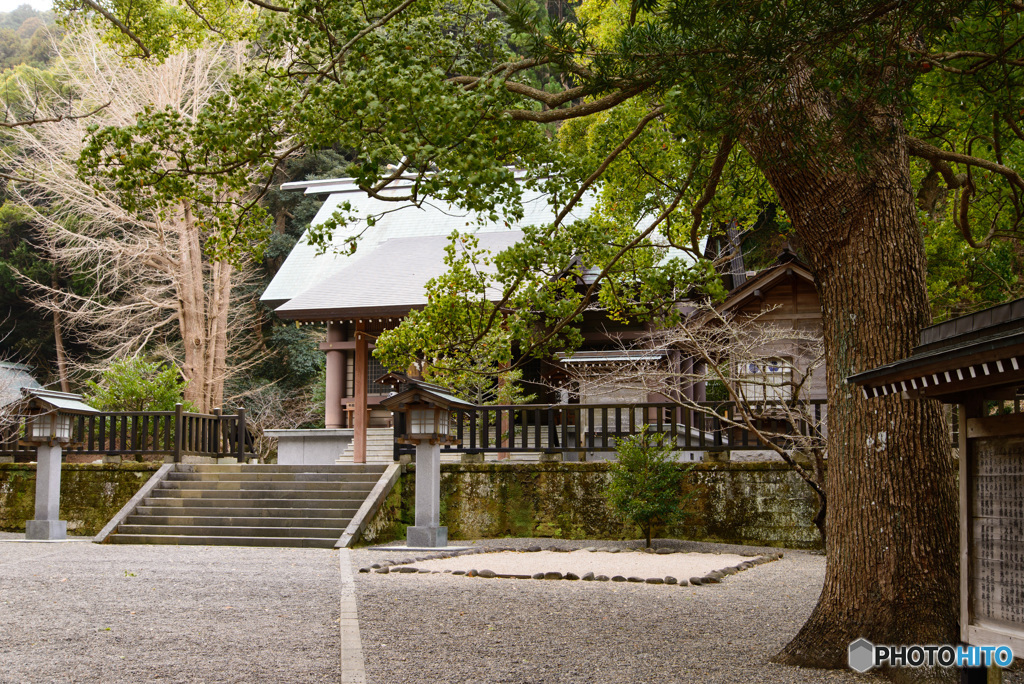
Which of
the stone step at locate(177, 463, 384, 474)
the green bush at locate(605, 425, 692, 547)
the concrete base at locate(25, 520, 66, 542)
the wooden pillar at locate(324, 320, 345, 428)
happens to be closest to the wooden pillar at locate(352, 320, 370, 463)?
the wooden pillar at locate(324, 320, 345, 428)

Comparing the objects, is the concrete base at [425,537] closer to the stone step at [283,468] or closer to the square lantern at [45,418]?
the stone step at [283,468]

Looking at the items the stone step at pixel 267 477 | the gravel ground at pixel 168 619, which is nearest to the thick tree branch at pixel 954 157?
the gravel ground at pixel 168 619

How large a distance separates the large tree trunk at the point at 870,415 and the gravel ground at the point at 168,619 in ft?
10.6

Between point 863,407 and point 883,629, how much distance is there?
1.35 meters

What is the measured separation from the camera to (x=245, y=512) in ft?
44.8

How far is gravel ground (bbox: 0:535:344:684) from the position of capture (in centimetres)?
496

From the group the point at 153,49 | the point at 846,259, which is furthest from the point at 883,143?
the point at 153,49

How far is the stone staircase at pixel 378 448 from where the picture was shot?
Answer: 17.2 meters

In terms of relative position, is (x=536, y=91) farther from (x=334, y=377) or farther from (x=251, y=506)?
(x=334, y=377)

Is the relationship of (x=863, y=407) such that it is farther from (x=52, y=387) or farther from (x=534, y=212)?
(x=52, y=387)

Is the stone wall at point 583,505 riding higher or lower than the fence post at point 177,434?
lower

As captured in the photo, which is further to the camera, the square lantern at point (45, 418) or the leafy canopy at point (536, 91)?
the square lantern at point (45, 418)

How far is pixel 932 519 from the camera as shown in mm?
5176

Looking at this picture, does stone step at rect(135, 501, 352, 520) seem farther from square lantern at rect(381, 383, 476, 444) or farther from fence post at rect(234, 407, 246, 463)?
fence post at rect(234, 407, 246, 463)
